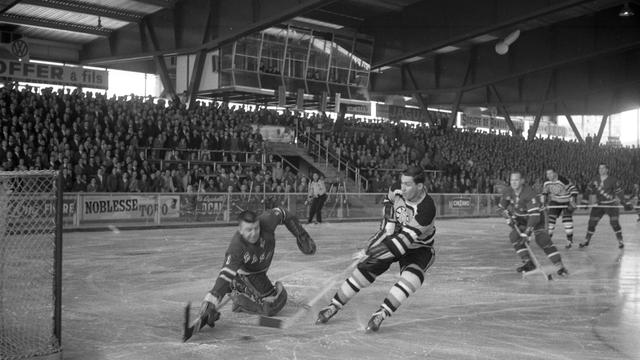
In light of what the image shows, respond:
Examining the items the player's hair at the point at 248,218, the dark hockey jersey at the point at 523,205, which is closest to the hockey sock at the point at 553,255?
the dark hockey jersey at the point at 523,205

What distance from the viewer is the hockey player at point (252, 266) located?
5473 millimetres

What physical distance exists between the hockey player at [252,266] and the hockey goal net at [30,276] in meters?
1.27

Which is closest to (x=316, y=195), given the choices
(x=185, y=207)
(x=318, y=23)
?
(x=185, y=207)

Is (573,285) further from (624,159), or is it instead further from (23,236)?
(624,159)

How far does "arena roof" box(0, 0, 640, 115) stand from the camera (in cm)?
2717

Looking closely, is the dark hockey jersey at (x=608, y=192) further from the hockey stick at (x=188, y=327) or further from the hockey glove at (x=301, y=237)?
the hockey stick at (x=188, y=327)

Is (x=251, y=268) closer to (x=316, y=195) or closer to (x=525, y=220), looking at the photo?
(x=525, y=220)

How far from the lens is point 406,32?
110 feet

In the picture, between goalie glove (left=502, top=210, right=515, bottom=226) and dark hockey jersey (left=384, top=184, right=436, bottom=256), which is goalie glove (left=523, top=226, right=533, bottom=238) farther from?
dark hockey jersey (left=384, top=184, right=436, bottom=256)

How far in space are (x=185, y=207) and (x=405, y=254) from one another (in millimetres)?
12883

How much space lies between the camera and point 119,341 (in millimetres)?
5285

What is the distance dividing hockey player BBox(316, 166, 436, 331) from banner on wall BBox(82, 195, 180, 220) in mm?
11699

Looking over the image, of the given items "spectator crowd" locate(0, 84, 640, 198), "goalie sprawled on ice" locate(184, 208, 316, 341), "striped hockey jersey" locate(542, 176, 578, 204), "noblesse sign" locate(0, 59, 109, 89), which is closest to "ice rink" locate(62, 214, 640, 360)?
"goalie sprawled on ice" locate(184, 208, 316, 341)

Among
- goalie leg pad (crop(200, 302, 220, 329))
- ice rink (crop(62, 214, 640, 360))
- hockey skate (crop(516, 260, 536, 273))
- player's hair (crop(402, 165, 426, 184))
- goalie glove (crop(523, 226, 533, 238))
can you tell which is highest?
player's hair (crop(402, 165, 426, 184))
